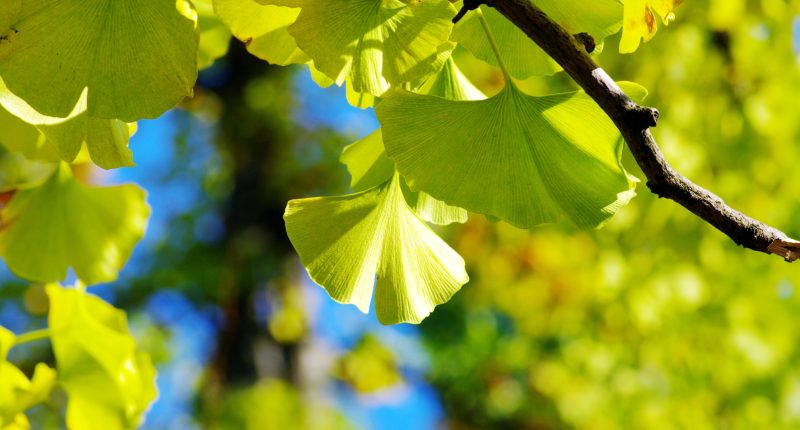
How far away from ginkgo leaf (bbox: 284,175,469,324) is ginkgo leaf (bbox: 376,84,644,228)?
0.14ft

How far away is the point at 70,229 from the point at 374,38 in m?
0.26

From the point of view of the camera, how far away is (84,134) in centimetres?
27

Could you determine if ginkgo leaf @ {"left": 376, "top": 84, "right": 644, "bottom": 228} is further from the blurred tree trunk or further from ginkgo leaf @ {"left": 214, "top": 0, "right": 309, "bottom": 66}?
the blurred tree trunk

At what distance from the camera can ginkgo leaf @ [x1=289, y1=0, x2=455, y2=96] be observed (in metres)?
0.24

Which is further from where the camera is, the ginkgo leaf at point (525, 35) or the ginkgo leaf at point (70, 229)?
the ginkgo leaf at point (70, 229)

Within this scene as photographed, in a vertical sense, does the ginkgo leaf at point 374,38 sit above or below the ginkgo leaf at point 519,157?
above

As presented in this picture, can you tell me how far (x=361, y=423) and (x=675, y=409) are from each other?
1.45m

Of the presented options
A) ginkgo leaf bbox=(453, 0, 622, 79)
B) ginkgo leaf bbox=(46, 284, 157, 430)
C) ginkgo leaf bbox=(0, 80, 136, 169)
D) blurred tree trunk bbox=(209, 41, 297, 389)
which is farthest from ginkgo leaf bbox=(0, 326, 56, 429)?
blurred tree trunk bbox=(209, 41, 297, 389)

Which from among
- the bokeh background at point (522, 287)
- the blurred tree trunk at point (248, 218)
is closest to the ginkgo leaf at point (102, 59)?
the bokeh background at point (522, 287)

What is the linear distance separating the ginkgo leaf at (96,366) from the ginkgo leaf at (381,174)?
0.52ft

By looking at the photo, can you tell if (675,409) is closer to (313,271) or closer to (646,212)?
(646,212)

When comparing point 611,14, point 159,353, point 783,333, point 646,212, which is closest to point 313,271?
point 611,14

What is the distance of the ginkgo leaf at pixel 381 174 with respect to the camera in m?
0.32

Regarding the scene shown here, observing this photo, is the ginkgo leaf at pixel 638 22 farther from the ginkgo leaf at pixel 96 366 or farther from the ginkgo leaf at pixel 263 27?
the ginkgo leaf at pixel 96 366
